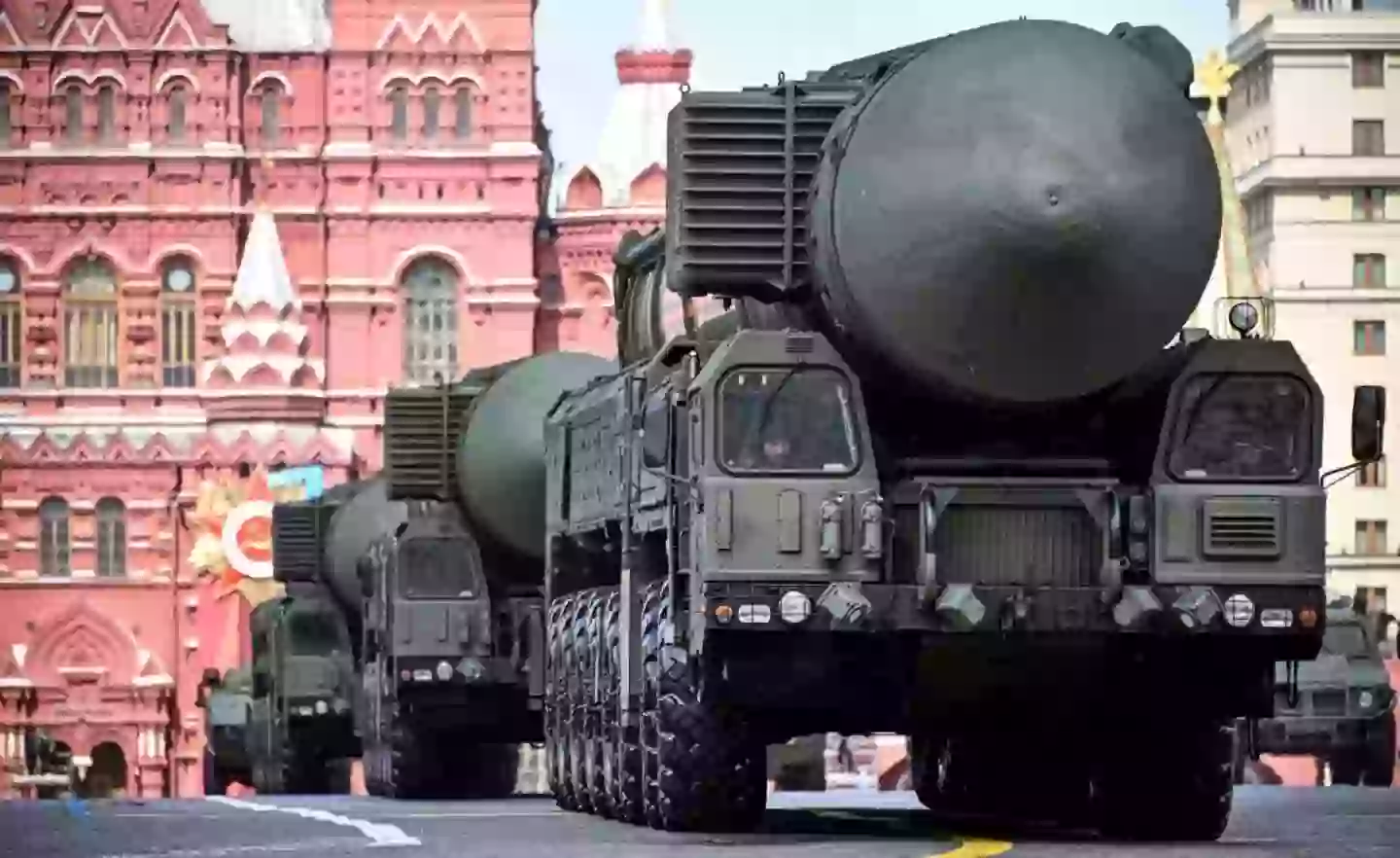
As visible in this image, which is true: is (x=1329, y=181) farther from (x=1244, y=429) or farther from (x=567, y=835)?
(x=1244, y=429)

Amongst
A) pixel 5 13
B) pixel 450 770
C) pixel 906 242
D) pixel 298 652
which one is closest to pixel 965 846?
pixel 906 242

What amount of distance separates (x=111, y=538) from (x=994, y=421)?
90.0m

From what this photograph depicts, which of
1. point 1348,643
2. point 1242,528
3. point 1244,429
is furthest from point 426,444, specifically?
point 1242,528

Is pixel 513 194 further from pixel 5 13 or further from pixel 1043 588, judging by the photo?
pixel 1043 588

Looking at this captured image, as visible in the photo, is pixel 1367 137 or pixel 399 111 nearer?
pixel 1367 137

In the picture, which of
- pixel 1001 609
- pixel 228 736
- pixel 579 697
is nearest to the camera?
pixel 1001 609

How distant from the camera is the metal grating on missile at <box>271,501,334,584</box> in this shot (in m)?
49.1

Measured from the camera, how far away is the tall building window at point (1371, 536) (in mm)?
88438

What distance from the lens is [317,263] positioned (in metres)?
111

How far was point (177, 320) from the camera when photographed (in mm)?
111688

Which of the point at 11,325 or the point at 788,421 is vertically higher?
the point at 11,325

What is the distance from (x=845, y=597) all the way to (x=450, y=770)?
53.1 feet

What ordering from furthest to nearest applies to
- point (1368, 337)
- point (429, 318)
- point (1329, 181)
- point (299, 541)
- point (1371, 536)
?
1. point (429, 318)
2. point (1329, 181)
3. point (1368, 337)
4. point (1371, 536)
5. point (299, 541)

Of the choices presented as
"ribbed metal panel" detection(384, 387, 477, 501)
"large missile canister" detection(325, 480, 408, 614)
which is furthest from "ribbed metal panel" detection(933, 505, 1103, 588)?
"large missile canister" detection(325, 480, 408, 614)
